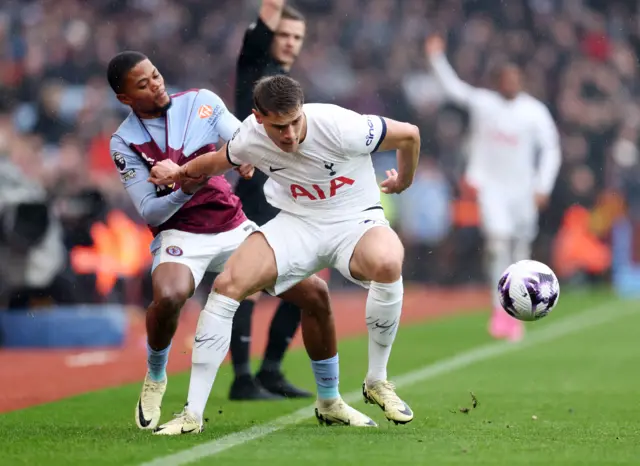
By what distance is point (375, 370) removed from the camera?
22.1 feet

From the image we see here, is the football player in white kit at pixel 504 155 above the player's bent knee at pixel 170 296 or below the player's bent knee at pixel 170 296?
below

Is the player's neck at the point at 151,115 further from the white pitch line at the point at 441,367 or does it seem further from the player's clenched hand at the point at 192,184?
the white pitch line at the point at 441,367

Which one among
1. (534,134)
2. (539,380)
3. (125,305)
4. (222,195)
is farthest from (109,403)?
(125,305)

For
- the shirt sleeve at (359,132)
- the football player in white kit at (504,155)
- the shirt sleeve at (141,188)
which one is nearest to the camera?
the shirt sleeve at (359,132)

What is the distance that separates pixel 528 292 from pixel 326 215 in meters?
1.44

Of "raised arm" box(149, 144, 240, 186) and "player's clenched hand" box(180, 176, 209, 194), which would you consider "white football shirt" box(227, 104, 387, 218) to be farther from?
"player's clenched hand" box(180, 176, 209, 194)

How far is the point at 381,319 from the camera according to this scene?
6.66 m

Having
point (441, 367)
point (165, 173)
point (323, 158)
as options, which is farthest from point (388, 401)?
point (441, 367)

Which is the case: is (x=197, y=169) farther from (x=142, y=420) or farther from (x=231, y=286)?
(x=142, y=420)

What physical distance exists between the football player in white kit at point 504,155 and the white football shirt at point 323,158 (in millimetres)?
6598

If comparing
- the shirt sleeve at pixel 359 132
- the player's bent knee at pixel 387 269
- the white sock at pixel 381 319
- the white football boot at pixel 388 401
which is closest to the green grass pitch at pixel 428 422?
the white football boot at pixel 388 401

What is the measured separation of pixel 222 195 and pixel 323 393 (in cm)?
122

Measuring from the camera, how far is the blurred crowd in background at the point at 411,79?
18625 millimetres

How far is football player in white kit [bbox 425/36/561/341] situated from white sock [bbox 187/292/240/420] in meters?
7.10
